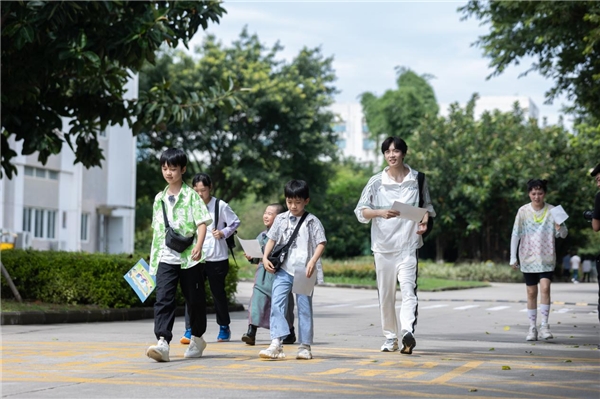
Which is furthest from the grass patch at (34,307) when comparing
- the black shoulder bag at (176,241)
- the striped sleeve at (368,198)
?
the striped sleeve at (368,198)

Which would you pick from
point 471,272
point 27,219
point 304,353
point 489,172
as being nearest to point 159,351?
point 304,353

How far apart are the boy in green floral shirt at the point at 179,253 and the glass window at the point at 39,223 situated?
33851mm

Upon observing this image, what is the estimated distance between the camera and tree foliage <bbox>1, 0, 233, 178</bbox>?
14.8 meters

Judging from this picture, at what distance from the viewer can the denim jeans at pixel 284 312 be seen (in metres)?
9.30

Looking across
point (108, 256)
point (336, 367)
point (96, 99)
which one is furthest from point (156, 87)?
point (336, 367)

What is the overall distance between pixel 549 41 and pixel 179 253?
11.9 meters

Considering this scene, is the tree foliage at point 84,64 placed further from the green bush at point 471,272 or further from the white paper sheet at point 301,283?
the green bush at point 471,272

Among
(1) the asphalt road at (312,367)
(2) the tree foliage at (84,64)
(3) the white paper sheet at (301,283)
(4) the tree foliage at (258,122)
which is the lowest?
(1) the asphalt road at (312,367)

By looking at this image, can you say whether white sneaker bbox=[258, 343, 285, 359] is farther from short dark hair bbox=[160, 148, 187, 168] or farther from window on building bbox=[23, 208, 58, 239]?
window on building bbox=[23, 208, 58, 239]

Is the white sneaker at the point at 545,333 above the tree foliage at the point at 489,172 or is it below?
below

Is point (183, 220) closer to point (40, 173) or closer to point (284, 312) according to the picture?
point (284, 312)

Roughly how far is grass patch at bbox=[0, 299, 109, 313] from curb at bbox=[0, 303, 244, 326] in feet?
0.64

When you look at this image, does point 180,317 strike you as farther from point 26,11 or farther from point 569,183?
point 569,183

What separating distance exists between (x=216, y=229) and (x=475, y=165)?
4054cm
